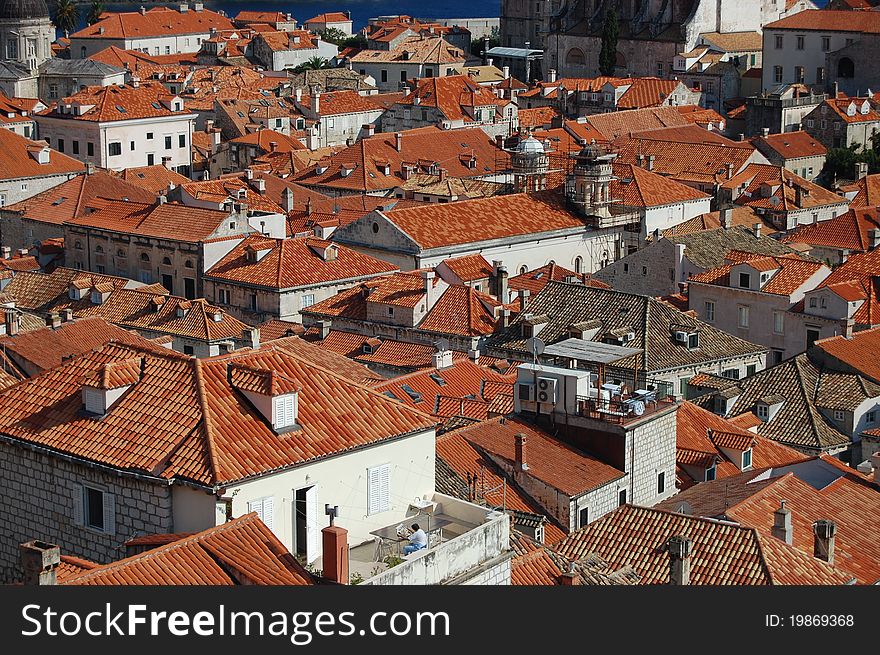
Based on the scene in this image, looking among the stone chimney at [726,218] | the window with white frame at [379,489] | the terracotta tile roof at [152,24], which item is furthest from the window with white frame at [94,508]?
the terracotta tile roof at [152,24]

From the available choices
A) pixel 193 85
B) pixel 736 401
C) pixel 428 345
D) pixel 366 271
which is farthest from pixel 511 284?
pixel 193 85

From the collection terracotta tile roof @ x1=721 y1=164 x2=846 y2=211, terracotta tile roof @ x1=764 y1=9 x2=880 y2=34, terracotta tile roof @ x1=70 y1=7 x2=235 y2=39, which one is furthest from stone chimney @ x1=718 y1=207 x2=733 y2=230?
terracotta tile roof @ x1=70 y1=7 x2=235 y2=39

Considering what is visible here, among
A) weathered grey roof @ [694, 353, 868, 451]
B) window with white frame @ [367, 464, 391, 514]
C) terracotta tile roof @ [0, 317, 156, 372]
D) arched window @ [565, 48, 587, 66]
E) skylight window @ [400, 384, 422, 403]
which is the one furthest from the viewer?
arched window @ [565, 48, 587, 66]

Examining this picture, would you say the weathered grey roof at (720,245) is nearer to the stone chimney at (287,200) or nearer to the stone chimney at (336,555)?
the stone chimney at (287,200)

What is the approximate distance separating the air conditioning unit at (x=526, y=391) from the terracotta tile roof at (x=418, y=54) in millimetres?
98656

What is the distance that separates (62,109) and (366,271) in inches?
1500

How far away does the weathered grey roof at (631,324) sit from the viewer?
47.7 meters

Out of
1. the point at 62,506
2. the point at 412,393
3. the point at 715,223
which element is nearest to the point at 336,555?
the point at 62,506

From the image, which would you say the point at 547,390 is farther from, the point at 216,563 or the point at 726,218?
the point at 726,218

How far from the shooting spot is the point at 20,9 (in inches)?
4552

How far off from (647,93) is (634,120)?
8.53 metres

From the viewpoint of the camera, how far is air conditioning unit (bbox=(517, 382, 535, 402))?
1367 inches

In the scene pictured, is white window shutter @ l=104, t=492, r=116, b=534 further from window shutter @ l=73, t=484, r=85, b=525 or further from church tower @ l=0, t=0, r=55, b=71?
church tower @ l=0, t=0, r=55, b=71

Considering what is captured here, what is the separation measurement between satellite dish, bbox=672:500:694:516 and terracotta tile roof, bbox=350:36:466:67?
100765 mm
